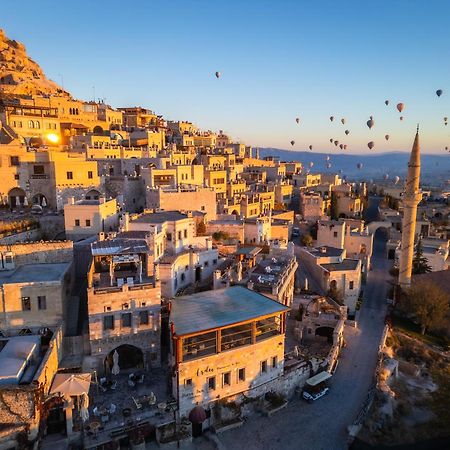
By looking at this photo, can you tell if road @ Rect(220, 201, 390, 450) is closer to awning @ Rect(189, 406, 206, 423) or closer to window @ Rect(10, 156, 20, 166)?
awning @ Rect(189, 406, 206, 423)

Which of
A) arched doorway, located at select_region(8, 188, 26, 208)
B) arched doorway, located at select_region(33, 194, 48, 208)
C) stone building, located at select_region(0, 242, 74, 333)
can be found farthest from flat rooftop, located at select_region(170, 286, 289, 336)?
arched doorway, located at select_region(8, 188, 26, 208)

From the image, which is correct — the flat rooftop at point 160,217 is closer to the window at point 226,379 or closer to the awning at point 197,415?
the window at point 226,379

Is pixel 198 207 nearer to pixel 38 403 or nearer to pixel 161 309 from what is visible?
pixel 161 309

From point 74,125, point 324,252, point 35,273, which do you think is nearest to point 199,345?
point 35,273

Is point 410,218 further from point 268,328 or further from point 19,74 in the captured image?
point 19,74

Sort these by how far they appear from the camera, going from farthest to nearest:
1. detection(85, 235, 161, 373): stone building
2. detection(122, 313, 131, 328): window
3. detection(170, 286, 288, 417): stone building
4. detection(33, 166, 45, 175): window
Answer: detection(33, 166, 45, 175): window < detection(122, 313, 131, 328): window < detection(85, 235, 161, 373): stone building < detection(170, 286, 288, 417): stone building

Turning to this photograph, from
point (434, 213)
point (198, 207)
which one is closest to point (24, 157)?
point (198, 207)
